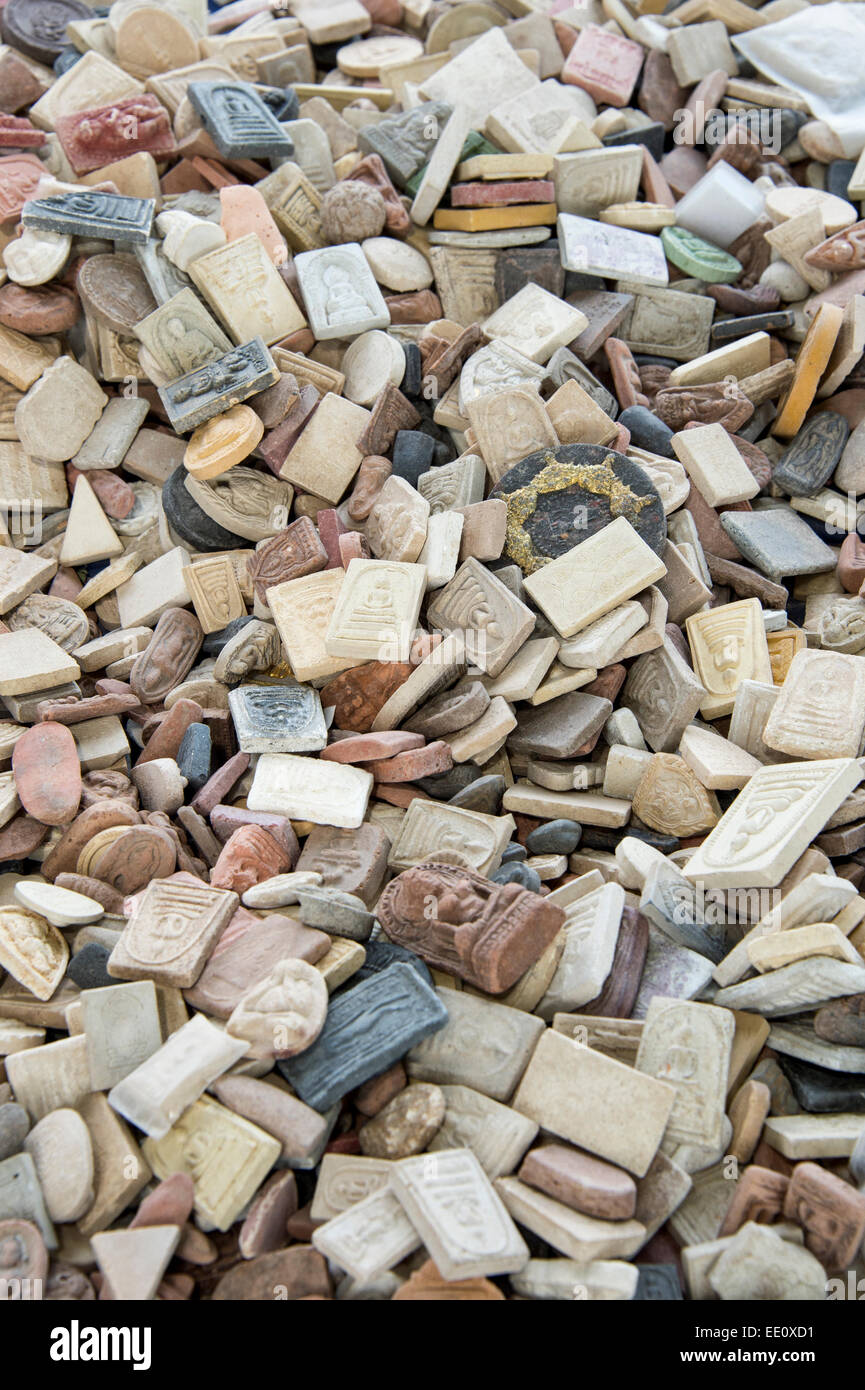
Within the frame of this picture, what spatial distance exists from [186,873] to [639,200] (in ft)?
14.4

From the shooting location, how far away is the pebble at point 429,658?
2775 millimetres

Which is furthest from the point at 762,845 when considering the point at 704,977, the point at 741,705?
the point at 741,705

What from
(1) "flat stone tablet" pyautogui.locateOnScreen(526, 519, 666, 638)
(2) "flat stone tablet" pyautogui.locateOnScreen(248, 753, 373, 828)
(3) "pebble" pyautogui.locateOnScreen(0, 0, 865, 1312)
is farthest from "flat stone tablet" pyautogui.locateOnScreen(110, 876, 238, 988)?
(1) "flat stone tablet" pyautogui.locateOnScreen(526, 519, 666, 638)

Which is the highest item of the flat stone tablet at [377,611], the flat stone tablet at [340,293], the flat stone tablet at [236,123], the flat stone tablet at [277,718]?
the flat stone tablet at [236,123]

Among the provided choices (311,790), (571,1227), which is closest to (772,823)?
(571,1227)

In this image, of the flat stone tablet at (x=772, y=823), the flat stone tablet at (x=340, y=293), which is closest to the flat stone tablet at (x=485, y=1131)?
the flat stone tablet at (x=772, y=823)

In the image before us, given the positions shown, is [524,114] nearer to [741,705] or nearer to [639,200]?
[639,200]

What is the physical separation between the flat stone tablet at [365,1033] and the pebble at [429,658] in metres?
0.01

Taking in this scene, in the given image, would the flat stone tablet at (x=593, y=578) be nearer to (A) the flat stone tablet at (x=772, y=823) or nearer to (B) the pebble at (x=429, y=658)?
(B) the pebble at (x=429, y=658)

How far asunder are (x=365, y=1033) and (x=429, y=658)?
136 centimetres

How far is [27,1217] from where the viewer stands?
107 inches

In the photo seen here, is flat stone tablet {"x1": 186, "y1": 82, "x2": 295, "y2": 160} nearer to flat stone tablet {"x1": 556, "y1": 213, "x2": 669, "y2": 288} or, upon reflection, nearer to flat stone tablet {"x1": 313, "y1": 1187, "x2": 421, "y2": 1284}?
flat stone tablet {"x1": 556, "y1": 213, "x2": 669, "y2": 288}
